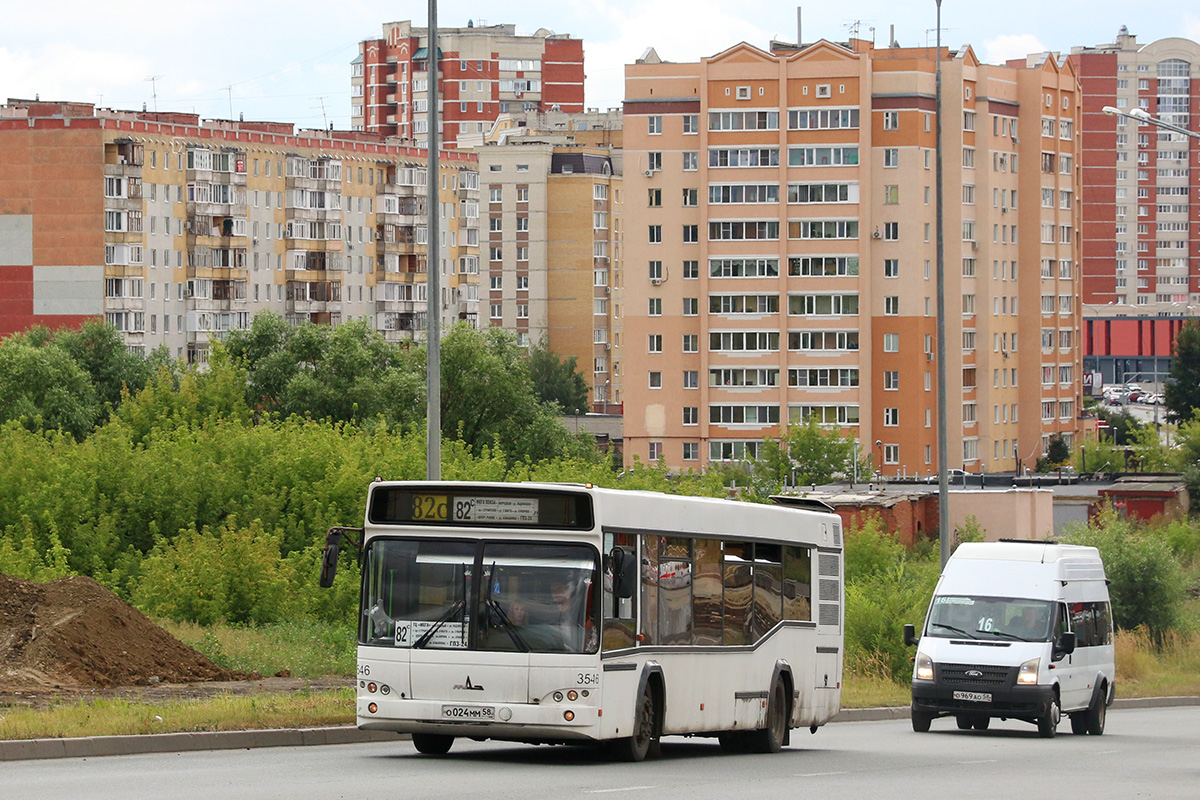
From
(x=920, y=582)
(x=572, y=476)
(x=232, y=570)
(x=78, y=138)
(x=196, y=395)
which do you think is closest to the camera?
(x=232, y=570)

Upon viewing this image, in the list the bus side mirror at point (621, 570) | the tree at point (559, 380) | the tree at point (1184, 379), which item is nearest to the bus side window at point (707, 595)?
the bus side mirror at point (621, 570)

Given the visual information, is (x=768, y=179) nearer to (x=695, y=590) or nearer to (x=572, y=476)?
(x=572, y=476)

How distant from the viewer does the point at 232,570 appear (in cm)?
3306

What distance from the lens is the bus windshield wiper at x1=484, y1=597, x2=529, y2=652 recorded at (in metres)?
15.8

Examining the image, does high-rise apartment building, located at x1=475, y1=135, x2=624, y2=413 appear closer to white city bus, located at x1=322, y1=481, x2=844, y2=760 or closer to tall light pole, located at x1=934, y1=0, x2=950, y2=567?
tall light pole, located at x1=934, y1=0, x2=950, y2=567

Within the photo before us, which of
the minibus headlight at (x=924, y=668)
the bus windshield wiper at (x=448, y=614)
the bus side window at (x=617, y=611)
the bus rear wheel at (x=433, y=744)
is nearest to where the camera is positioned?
the bus windshield wiper at (x=448, y=614)

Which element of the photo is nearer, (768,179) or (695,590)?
(695,590)

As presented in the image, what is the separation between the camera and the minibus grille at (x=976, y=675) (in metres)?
24.2

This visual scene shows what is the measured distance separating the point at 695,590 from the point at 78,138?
9376cm

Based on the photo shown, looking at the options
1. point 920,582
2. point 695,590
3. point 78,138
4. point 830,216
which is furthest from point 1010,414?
point 695,590

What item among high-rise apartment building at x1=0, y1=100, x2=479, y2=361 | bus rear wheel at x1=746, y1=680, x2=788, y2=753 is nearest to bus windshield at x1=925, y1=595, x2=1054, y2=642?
bus rear wheel at x1=746, y1=680, x2=788, y2=753

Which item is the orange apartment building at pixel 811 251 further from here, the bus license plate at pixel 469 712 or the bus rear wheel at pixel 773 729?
the bus license plate at pixel 469 712

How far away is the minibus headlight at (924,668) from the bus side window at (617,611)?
30.1 feet

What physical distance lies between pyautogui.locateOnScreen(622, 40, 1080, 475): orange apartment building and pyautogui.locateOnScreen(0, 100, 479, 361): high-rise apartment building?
70.4ft
